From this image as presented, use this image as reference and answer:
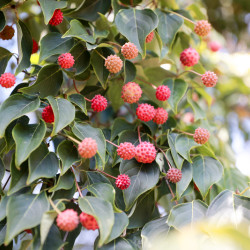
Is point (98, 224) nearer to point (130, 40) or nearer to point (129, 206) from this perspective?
point (129, 206)

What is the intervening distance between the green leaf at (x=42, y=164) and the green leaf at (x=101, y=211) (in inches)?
3.9

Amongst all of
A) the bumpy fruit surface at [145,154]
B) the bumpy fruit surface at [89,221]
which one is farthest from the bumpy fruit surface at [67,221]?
the bumpy fruit surface at [145,154]

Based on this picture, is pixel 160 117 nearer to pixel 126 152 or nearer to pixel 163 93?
pixel 163 93

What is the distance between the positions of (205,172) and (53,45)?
53cm

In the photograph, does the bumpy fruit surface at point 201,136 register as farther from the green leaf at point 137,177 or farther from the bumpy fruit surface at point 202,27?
the bumpy fruit surface at point 202,27

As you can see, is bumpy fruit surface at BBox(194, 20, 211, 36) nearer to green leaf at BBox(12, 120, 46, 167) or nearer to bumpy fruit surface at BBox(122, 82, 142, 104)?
bumpy fruit surface at BBox(122, 82, 142, 104)

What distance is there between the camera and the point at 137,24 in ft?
2.98

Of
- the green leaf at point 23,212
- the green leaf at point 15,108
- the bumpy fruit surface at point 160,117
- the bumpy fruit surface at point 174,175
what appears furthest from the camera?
the bumpy fruit surface at point 160,117

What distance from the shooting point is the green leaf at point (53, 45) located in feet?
2.91

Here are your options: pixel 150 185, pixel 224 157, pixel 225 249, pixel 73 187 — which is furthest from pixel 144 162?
pixel 224 157

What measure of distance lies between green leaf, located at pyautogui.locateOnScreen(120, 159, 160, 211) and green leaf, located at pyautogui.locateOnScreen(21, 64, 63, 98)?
26cm

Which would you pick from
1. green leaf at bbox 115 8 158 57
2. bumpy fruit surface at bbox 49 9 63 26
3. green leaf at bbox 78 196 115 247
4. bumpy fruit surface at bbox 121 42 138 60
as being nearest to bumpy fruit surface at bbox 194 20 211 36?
green leaf at bbox 115 8 158 57

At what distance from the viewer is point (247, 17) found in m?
2.54

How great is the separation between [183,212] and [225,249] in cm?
40
